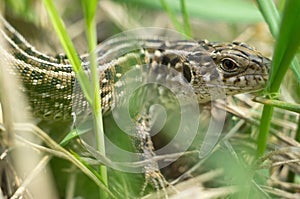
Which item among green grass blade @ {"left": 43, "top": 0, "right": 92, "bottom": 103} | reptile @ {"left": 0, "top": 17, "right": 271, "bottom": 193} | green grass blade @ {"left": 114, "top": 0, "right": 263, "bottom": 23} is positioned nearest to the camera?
green grass blade @ {"left": 43, "top": 0, "right": 92, "bottom": 103}

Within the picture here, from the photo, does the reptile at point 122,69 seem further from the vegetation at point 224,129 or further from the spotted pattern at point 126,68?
the vegetation at point 224,129

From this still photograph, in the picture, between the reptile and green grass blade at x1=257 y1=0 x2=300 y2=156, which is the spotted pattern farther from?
green grass blade at x1=257 y1=0 x2=300 y2=156

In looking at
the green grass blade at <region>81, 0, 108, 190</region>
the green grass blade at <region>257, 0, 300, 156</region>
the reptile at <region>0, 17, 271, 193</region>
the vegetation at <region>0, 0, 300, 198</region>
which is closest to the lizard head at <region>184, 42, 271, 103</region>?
the reptile at <region>0, 17, 271, 193</region>

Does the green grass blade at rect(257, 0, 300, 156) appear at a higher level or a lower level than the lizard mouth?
higher

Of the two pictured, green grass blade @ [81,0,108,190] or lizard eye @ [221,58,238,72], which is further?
lizard eye @ [221,58,238,72]

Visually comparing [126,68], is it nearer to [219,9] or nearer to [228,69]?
[228,69]

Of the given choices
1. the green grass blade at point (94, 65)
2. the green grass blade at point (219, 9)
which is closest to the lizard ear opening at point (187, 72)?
the green grass blade at point (219, 9)

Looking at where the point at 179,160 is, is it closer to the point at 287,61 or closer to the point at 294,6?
the point at 287,61

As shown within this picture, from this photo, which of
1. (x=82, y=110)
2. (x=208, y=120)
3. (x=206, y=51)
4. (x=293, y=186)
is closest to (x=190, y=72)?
(x=206, y=51)
